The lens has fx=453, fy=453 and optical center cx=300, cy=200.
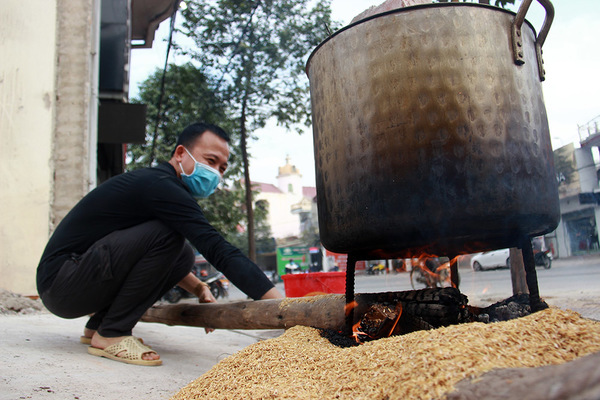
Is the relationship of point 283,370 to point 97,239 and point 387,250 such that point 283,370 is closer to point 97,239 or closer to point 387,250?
point 387,250

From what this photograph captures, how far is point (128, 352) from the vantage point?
7.56 ft

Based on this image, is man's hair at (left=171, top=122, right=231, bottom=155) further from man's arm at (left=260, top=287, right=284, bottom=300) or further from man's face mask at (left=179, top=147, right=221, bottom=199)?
man's arm at (left=260, top=287, right=284, bottom=300)

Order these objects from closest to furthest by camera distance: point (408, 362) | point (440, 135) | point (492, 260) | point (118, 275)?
point (408, 362) → point (440, 135) → point (118, 275) → point (492, 260)

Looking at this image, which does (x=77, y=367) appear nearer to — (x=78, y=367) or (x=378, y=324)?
(x=78, y=367)

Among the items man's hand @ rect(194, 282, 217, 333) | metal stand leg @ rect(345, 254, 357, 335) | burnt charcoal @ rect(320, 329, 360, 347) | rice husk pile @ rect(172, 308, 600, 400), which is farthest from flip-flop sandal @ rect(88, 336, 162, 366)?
metal stand leg @ rect(345, 254, 357, 335)

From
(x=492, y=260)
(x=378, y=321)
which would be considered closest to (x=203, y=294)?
(x=378, y=321)

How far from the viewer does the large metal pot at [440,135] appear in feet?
5.18

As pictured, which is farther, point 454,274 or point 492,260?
point 492,260

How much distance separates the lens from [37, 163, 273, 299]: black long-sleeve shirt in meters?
2.30

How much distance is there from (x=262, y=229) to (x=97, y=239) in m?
42.7

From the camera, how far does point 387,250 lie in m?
1.79

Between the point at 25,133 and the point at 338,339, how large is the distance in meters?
4.83

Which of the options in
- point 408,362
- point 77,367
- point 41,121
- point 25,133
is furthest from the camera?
point 41,121

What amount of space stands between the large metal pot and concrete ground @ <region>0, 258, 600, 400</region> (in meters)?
1.09
